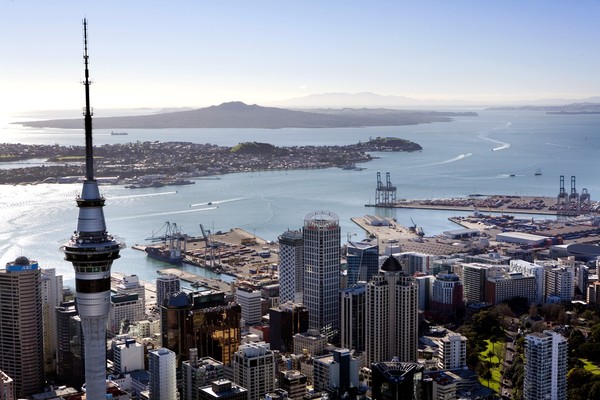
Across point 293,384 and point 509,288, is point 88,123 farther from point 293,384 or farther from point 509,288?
point 509,288

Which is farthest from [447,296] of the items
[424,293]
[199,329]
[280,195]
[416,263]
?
[280,195]

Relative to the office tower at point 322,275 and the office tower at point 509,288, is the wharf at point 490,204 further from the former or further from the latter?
the office tower at point 322,275

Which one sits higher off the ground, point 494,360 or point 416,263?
point 416,263

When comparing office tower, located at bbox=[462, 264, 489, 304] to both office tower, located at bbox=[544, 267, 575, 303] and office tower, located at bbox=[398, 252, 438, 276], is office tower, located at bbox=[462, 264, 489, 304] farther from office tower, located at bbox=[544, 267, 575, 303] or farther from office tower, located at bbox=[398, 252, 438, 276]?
office tower, located at bbox=[398, 252, 438, 276]

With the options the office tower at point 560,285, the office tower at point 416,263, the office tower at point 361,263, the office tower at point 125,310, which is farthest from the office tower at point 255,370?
the office tower at point 416,263

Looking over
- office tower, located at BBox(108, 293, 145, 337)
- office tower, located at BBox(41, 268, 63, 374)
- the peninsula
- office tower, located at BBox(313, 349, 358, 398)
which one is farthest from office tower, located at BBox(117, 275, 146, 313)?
the peninsula

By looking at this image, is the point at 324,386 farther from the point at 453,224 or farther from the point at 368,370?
the point at 453,224

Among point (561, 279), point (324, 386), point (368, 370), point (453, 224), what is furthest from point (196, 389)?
point (453, 224)
